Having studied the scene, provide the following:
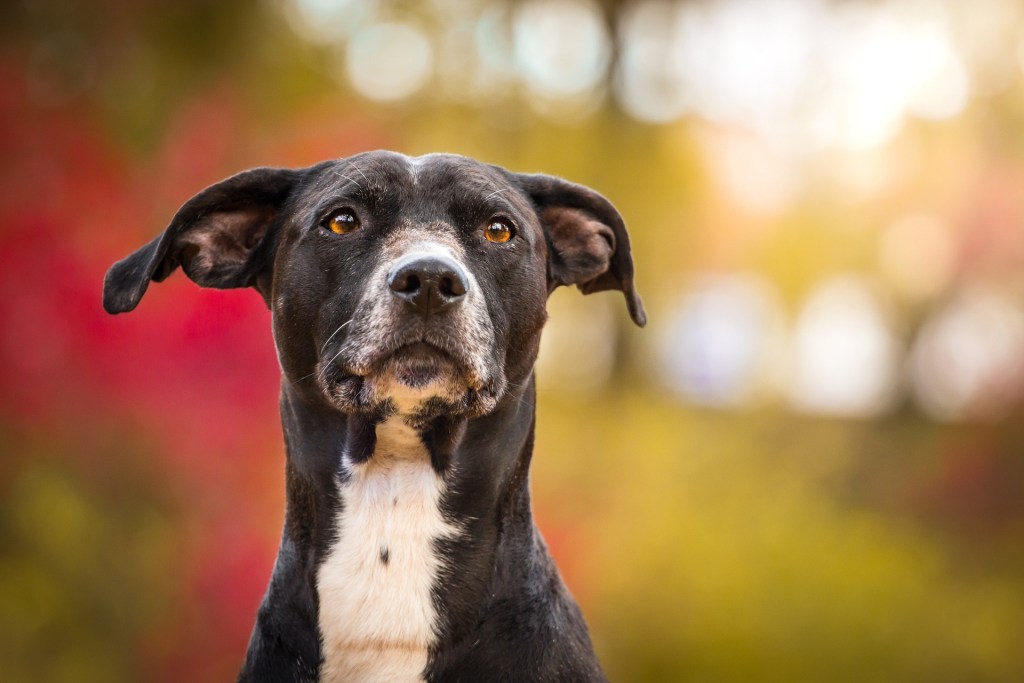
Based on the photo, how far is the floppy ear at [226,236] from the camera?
3115 millimetres

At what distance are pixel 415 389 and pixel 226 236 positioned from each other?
3.04 feet

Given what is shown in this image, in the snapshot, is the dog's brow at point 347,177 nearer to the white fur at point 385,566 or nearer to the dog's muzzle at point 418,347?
the dog's muzzle at point 418,347

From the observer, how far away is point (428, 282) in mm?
2686

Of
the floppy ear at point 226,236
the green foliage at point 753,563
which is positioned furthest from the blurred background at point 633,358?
the floppy ear at point 226,236

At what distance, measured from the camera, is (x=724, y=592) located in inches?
336

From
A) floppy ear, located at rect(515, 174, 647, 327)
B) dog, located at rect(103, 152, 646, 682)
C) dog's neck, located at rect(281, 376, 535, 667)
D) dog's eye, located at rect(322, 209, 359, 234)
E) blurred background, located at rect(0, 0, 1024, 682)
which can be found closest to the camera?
dog, located at rect(103, 152, 646, 682)

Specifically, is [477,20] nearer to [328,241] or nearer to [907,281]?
[907,281]

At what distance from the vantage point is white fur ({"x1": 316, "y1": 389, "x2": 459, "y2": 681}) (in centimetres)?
280

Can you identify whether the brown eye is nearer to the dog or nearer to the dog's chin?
the dog

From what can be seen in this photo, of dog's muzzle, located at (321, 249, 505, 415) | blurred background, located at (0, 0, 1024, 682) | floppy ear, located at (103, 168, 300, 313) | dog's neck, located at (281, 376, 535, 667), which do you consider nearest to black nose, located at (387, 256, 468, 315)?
dog's muzzle, located at (321, 249, 505, 415)

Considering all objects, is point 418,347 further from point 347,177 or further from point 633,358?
point 633,358

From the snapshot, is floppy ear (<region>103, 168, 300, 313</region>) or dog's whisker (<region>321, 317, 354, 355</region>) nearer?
dog's whisker (<region>321, 317, 354, 355</region>)

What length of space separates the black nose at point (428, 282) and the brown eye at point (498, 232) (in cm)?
35

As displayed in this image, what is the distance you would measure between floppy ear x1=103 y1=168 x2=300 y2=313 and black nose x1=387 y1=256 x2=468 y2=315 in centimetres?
73
